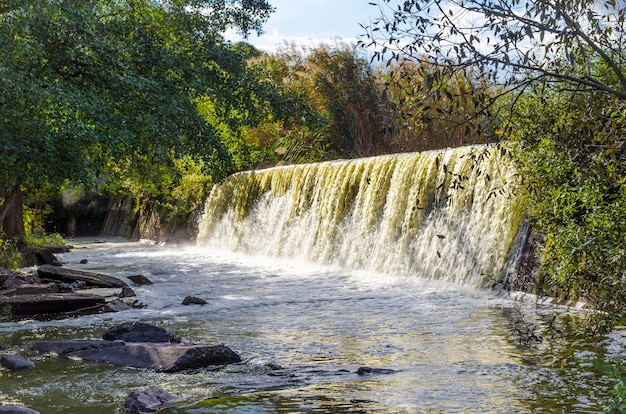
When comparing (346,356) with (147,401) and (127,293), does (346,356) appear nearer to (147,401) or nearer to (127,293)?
(147,401)

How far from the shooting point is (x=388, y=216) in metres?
16.6

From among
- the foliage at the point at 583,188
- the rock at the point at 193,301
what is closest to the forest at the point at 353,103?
the foliage at the point at 583,188

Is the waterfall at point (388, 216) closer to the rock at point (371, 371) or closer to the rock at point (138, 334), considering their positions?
the rock at point (371, 371)

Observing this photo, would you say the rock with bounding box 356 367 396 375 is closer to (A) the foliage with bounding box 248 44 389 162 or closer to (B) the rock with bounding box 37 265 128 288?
(B) the rock with bounding box 37 265 128 288

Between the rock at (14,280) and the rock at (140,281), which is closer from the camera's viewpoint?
the rock at (14,280)

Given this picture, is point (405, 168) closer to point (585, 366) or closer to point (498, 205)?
point (498, 205)

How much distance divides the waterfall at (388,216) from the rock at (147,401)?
4.30 metres

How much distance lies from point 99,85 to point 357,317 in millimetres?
6187

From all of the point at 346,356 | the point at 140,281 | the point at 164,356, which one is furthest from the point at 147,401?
the point at 140,281

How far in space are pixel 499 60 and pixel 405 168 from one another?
39.6 ft

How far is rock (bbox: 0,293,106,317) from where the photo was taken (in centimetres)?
1094

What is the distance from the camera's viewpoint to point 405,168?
1653cm

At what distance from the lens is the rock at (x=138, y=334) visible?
858 centimetres

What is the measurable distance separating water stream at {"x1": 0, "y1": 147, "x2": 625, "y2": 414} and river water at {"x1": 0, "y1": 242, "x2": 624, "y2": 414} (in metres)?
0.03
